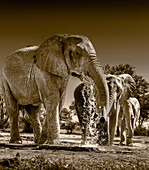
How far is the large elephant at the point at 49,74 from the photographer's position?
5633 mm

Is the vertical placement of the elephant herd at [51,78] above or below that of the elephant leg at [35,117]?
above

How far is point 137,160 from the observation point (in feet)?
13.1

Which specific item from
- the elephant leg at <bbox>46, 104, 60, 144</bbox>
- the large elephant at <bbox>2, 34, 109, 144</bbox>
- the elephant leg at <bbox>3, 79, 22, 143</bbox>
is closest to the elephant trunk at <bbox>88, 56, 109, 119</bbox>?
the large elephant at <bbox>2, 34, 109, 144</bbox>

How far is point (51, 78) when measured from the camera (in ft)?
20.7

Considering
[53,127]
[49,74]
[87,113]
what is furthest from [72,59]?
[87,113]

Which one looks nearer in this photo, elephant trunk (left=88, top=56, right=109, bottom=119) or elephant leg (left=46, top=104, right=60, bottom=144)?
elephant trunk (left=88, top=56, right=109, bottom=119)

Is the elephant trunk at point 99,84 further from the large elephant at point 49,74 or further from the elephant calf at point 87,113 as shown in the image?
the elephant calf at point 87,113

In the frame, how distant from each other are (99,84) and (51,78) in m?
1.31

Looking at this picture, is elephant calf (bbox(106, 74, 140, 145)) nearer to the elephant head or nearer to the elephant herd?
the elephant herd

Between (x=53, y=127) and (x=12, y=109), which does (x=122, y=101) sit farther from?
(x=53, y=127)

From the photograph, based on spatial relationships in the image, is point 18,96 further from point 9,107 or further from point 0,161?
point 0,161

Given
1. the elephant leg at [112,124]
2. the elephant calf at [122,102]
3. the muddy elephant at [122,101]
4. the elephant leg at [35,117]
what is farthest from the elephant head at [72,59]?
the elephant leg at [112,124]

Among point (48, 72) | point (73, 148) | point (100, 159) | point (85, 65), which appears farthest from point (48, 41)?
point (100, 159)

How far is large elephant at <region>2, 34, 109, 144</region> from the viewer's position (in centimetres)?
563
